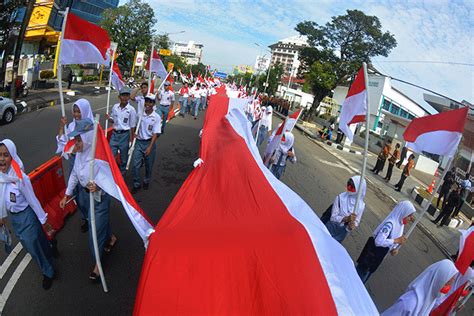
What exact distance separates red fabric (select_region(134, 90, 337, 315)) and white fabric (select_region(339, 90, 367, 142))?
166cm

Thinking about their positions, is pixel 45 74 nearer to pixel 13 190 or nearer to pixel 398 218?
pixel 13 190

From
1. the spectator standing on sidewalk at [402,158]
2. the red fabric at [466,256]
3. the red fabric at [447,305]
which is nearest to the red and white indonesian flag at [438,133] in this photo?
the red fabric at [466,256]

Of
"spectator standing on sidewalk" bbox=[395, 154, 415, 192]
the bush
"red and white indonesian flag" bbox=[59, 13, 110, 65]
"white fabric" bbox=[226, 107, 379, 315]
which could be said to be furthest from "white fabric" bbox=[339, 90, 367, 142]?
the bush

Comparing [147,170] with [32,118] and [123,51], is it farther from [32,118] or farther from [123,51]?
[123,51]

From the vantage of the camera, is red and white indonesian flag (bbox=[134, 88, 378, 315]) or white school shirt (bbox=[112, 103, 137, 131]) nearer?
red and white indonesian flag (bbox=[134, 88, 378, 315])

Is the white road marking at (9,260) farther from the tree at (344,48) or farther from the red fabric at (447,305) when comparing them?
the tree at (344,48)

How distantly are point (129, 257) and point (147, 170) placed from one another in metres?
2.64

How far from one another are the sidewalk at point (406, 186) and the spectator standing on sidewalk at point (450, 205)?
0.75ft

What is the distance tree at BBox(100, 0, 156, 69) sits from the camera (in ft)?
114

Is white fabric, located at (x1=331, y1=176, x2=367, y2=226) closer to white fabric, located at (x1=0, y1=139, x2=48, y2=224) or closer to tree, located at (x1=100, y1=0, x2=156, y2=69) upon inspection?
white fabric, located at (x1=0, y1=139, x2=48, y2=224)

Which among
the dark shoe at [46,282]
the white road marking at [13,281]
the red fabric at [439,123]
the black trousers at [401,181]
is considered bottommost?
the white road marking at [13,281]

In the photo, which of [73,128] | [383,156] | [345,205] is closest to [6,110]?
[73,128]

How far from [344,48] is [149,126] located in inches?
1245

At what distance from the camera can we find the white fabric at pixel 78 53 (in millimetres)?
5230
